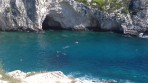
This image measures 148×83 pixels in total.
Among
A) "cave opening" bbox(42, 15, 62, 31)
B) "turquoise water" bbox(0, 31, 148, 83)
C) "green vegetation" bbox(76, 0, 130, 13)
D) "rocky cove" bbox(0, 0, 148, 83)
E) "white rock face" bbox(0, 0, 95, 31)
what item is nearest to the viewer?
"turquoise water" bbox(0, 31, 148, 83)

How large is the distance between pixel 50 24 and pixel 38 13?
7544 millimetres

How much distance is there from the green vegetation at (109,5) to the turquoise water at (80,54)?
24.1 ft

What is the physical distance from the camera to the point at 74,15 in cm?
11550

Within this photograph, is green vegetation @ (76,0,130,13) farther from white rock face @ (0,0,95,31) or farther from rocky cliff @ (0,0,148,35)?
white rock face @ (0,0,95,31)

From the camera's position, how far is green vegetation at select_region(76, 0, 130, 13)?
113938 mm

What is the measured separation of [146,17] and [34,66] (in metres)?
45.4

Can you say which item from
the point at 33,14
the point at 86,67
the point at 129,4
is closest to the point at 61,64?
the point at 86,67

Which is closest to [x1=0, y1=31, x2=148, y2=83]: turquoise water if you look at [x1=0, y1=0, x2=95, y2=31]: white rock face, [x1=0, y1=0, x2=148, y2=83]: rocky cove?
[x1=0, y1=0, x2=148, y2=83]: rocky cove

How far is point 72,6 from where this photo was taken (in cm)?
11425

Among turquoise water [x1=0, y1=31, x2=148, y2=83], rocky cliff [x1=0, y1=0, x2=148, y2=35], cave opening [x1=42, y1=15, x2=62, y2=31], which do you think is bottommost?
turquoise water [x1=0, y1=31, x2=148, y2=83]

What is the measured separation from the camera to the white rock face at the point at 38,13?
11094 cm

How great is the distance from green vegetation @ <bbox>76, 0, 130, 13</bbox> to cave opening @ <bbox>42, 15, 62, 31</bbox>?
33.0 ft

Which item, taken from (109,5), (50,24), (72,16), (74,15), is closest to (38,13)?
(50,24)

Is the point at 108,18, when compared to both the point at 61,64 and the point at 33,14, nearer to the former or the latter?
the point at 33,14
